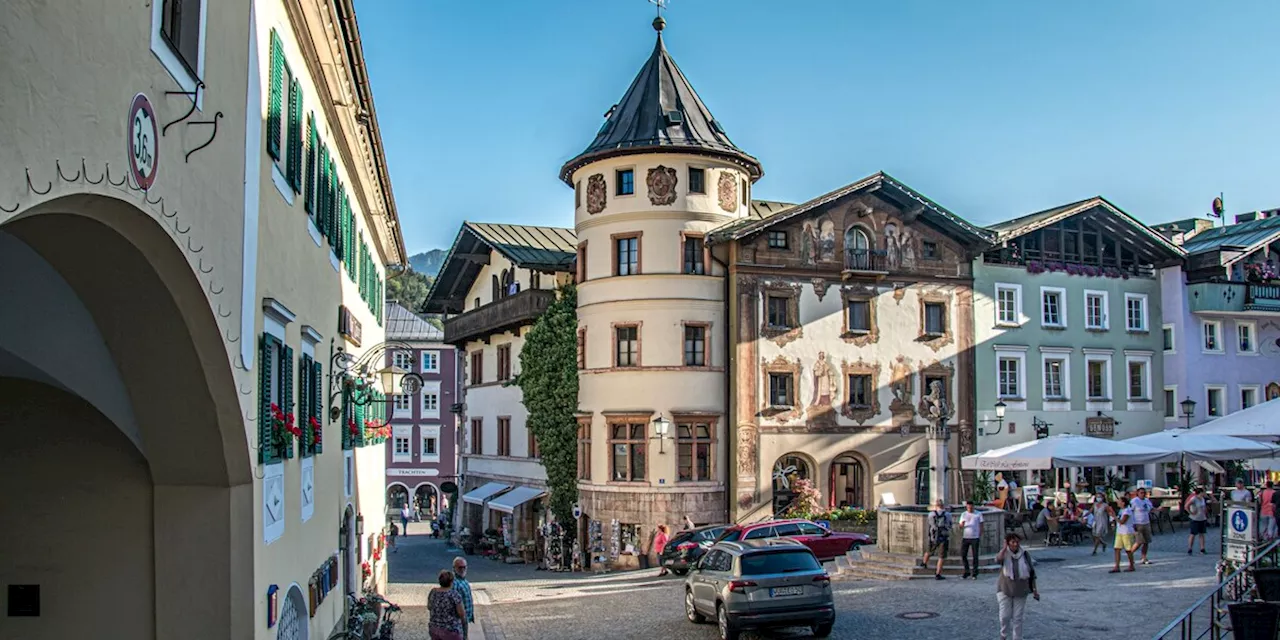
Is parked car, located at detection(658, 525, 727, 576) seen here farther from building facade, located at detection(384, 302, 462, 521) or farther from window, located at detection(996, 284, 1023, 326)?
building facade, located at detection(384, 302, 462, 521)

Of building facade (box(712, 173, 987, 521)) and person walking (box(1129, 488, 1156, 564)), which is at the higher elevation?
building facade (box(712, 173, 987, 521))

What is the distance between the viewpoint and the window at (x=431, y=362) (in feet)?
258

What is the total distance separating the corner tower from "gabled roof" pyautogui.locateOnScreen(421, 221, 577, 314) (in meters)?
4.86

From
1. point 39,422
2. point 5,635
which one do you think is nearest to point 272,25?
point 39,422

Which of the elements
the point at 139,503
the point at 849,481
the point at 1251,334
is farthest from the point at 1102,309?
the point at 139,503

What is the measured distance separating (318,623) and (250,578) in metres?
6.43

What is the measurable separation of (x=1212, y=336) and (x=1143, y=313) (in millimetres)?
3078

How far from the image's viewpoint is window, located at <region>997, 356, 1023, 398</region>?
143ft

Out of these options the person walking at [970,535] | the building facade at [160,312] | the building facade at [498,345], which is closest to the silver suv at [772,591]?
the person walking at [970,535]

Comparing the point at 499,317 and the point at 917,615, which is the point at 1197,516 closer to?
the point at 917,615

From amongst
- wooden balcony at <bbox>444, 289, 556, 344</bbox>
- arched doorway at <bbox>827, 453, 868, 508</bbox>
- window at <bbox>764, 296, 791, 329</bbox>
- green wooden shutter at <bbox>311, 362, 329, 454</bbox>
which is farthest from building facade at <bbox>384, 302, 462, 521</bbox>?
green wooden shutter at <bbox>311, 362, 329, 454</bbox>

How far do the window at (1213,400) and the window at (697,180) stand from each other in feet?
71.9

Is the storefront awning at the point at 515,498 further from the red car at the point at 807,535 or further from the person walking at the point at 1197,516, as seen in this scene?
the person walking at the point at 1197,516

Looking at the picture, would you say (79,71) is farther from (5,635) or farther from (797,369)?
(797,369)
